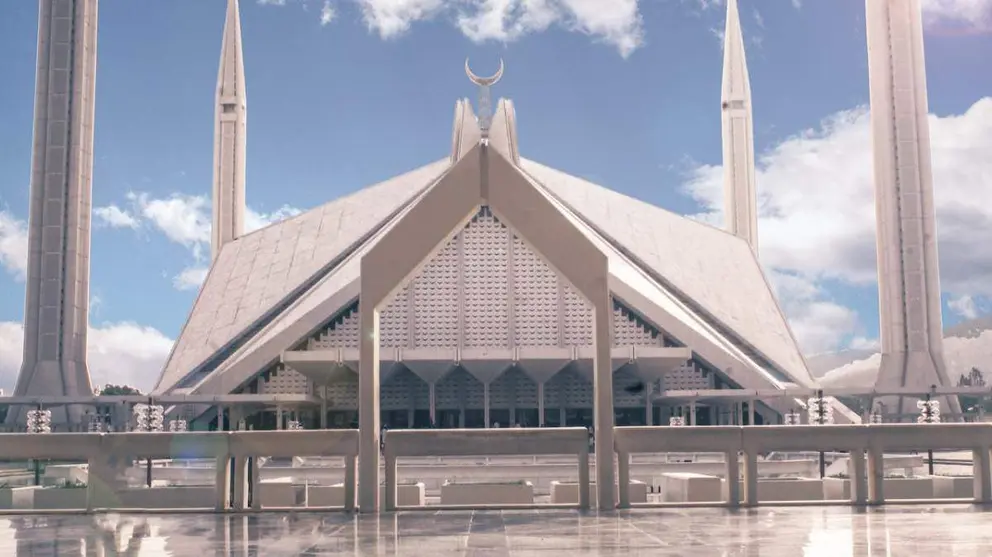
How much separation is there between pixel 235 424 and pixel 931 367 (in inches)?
763

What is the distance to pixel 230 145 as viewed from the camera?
1703 inches

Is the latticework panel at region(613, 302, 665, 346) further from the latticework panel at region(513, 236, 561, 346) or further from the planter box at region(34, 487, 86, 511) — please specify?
the planter box at region(34, 487, 86, 511)

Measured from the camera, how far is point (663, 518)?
7.37 m

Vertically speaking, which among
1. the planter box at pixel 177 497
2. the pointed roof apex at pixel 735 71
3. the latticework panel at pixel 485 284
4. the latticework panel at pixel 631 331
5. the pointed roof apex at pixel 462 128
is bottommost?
the planter box at pixel 177 497

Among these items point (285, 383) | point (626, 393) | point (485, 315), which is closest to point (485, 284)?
point (485, 315)

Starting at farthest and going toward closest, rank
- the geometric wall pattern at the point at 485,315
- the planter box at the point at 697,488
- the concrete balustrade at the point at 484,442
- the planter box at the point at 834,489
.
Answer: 1. the geometric wall pattern at the point at 485,315
2. the planter box at the point at 834,489
3. the planter box at the point at 697,488
4. the concrete balustrade at the point at 484,442

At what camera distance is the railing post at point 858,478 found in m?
8.38

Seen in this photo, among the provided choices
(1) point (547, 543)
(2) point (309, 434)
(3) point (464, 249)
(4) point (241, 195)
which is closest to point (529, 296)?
(3) point (464, 249)

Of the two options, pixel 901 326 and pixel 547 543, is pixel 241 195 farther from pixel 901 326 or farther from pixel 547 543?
pixel 547 543

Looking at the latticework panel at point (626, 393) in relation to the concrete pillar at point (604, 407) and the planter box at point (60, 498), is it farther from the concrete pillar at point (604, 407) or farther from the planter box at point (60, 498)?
the concrete pillar at point (604, 407)

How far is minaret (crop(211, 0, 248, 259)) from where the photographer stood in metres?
42.7


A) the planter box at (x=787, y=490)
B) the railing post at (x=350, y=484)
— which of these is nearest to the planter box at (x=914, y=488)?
the planter box at (x=787, y=490)

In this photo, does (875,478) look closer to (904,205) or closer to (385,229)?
(904,205)

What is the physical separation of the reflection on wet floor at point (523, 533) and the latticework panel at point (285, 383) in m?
21.0
